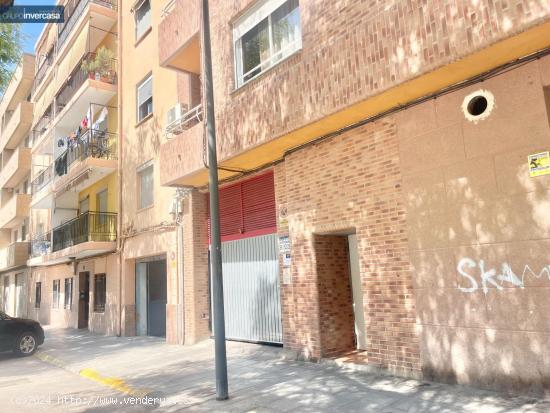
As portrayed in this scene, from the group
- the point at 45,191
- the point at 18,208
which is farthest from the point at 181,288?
the point at 18,208

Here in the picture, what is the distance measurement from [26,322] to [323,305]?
30.8ft

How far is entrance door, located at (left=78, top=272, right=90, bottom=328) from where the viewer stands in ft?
61.6

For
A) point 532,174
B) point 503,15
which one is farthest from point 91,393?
point 503,15

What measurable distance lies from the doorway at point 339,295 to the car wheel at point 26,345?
30.2 ft

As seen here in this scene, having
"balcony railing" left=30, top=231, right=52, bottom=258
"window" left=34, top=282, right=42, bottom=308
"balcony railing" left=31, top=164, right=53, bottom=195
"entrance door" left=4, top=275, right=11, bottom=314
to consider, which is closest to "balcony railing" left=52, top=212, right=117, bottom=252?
"balcony railing" left=30, top=231, right=52, bottom=258

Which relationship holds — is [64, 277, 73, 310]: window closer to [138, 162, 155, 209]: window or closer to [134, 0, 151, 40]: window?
[138, 162, 155, 209]: window

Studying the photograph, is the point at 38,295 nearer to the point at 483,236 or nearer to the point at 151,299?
the point at 151,299

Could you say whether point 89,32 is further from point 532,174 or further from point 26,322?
point 532,174

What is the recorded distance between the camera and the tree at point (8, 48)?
8.62m

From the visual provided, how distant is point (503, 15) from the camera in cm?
480

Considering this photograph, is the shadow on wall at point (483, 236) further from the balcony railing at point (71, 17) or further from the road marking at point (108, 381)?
the balcony railing at point (71, 17)

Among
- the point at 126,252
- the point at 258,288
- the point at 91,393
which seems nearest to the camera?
the point at 91,393

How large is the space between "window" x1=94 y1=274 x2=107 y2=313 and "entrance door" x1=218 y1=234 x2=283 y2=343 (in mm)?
7992

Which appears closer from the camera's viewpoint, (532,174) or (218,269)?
(532,174)
